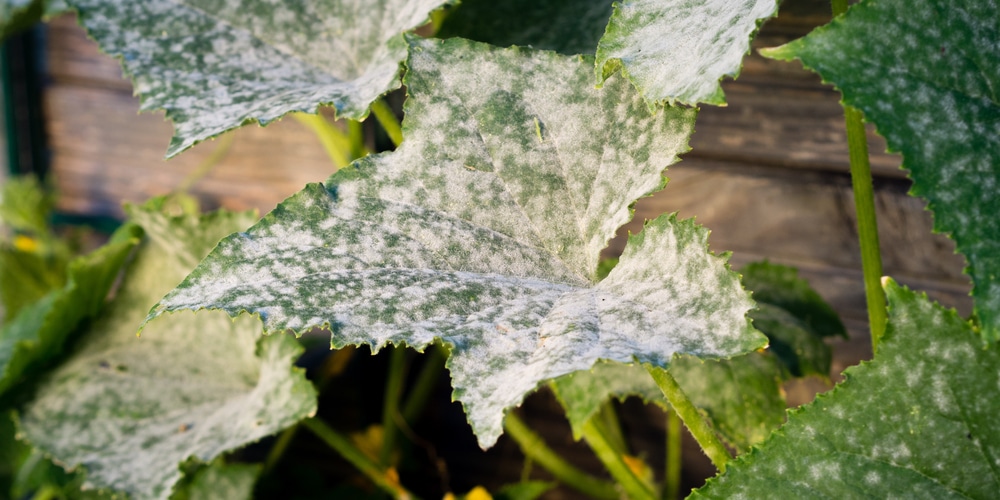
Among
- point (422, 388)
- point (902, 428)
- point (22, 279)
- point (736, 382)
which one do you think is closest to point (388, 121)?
point (736, 382)

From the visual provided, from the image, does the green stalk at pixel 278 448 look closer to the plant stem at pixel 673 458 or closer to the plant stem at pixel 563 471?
the plant stem at pixel 563 471

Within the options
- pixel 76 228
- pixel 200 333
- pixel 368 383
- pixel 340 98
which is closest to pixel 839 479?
pixel 340 98

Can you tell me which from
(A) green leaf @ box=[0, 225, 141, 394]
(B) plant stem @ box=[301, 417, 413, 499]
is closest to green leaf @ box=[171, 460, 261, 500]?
(B) plant stem @ box=[301, 417, 413, 499]

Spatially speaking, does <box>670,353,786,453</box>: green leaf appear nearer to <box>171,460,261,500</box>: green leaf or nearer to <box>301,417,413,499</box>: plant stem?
<box>301,417,413,499</box>: plant stem

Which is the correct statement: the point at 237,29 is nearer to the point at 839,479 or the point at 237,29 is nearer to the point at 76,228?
the point at 839,479

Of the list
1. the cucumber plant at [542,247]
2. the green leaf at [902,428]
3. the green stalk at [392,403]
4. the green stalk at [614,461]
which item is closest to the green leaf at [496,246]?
the cucumber plant at [542,247]
